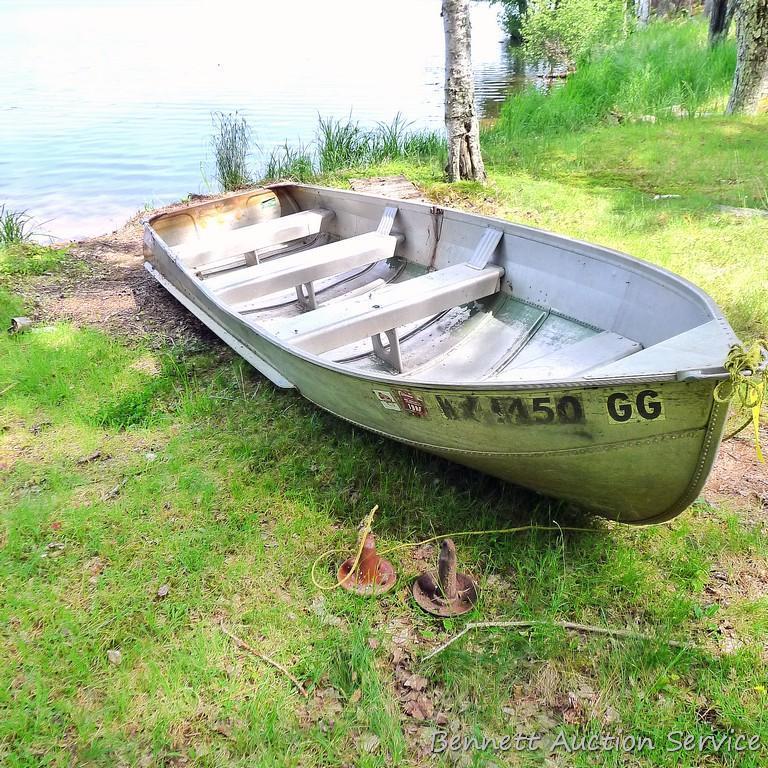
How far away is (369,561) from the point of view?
2.73m

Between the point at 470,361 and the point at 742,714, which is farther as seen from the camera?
the point at 470,361

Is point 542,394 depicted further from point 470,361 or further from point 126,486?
point 126,486

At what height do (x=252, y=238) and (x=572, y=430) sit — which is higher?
(x=252, y=238)

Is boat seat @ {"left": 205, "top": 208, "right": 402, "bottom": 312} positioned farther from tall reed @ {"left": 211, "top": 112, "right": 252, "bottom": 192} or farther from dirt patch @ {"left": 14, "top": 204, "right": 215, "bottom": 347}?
tall reed @ {"left": 211, "top": 112, "right": 252, "bottom": 192}

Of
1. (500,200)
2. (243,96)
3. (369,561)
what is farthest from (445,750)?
(243,96)

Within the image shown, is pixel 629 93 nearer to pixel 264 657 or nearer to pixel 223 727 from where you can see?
pixel 264 657

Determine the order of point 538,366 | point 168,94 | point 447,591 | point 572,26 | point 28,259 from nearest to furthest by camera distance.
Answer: point 447,591
point 538,366
point 28,259
point 572,26
point 168,94

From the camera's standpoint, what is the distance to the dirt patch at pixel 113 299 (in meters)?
5.29

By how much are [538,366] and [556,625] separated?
1364mm

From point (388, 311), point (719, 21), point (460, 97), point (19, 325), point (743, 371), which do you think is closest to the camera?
point (743, 371)

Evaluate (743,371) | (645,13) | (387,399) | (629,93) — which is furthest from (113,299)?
(645,13)

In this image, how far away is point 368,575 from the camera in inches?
107

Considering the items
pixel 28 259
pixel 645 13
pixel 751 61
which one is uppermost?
pixel 645 13

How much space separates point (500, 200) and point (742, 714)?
615cm
